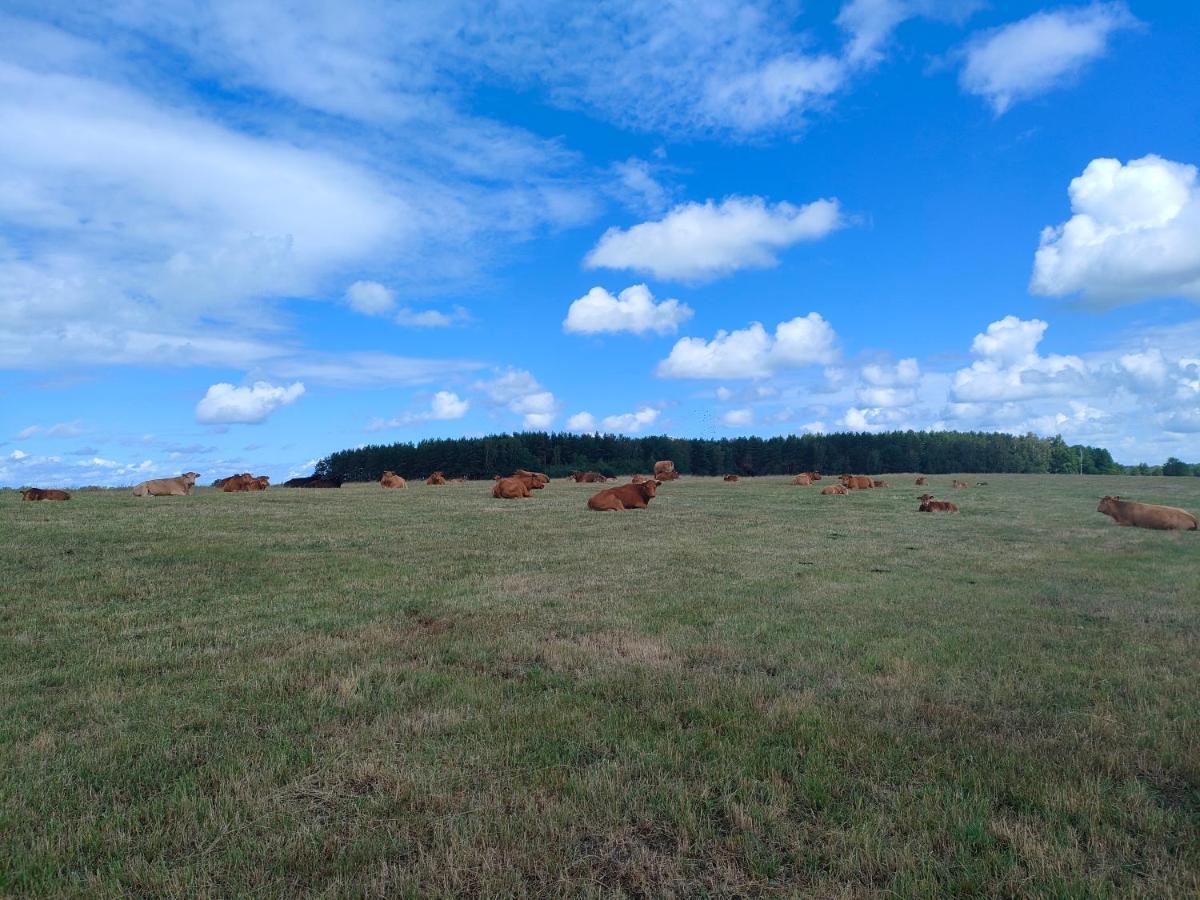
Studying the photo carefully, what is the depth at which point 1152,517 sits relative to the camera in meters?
19.8

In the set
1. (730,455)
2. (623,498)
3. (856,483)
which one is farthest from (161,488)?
(730,455)

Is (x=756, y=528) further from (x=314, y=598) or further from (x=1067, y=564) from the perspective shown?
(x=314, y=598)

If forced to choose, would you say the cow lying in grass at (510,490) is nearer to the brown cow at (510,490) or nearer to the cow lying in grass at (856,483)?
the brown cow at (510,490)

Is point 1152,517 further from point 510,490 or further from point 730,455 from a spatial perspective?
point 730,455

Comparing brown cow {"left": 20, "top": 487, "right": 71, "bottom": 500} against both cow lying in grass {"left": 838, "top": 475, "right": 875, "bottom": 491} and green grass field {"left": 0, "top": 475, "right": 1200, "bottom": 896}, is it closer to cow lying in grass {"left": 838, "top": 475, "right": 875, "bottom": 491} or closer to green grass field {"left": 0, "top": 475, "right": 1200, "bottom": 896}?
green grass field {"left": 0, "top": 475, "right": 1200, "bottom": 896}

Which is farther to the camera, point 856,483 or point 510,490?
point 856,483

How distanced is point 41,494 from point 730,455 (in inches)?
3224

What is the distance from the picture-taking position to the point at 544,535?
1495cm

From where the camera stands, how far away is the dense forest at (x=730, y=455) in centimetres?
8069

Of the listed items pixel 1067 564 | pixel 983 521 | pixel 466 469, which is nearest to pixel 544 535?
pixel 1067 564

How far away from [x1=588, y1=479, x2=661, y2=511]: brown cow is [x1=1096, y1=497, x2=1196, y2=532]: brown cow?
1411 cm

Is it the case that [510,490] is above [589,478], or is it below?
below

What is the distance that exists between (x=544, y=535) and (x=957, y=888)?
12.1 meters

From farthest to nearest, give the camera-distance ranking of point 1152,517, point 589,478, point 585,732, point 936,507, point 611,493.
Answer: point 589,478
point 936,507
point 611,493
point 1152,517
point 585,732
